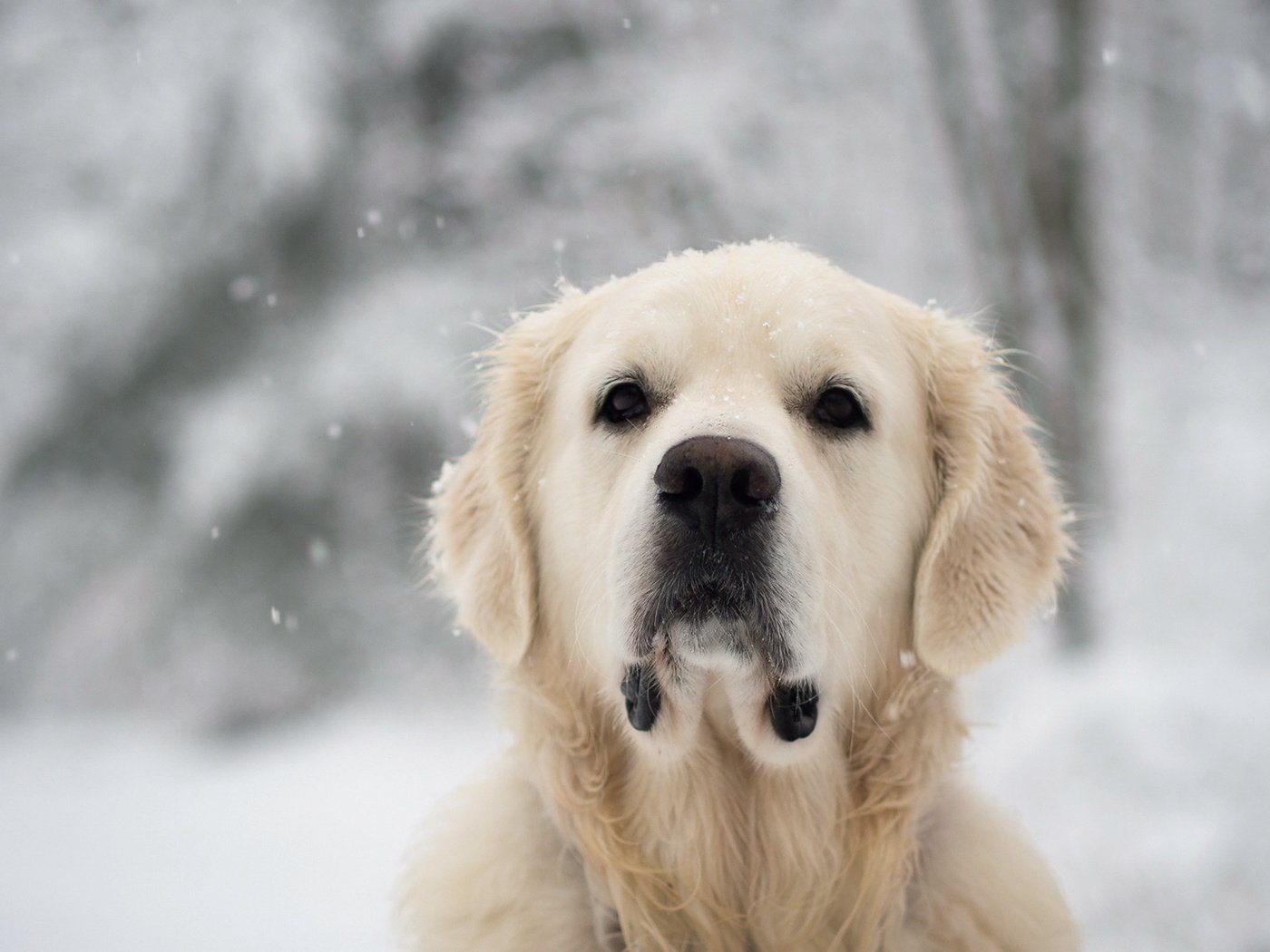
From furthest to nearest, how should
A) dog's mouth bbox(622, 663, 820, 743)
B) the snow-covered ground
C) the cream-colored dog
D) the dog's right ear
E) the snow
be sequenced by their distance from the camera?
the snow
the snow-covered ground
the dog's right ear
the cream-colored dog
dog's mouth bbox(622, 663, 820, 743)

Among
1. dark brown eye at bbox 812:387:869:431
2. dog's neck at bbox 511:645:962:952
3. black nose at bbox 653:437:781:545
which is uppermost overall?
dark brown eye at bbox 812:387:869:431

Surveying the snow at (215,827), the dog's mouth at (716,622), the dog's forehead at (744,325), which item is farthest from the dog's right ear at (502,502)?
the snow at (215,827)

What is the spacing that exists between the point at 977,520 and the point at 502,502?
53.2 inches

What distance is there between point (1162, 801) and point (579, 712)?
13.0 ft

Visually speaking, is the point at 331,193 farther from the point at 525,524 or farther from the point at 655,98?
the point at 525,524

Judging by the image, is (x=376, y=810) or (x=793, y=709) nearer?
(x=793, y=709)

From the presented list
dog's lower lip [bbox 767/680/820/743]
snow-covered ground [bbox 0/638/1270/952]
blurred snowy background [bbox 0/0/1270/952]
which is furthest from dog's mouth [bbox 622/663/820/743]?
blurred snowy background [bbox 0/0/1270/952]

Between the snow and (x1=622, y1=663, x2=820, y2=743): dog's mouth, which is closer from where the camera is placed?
(x1=622, y1=663, x2=820, y2=743): dog's mouth

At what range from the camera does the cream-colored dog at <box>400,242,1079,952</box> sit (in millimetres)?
2312

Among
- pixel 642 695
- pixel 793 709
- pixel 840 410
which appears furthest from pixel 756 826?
pixel 840 410

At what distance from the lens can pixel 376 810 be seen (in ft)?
18.9

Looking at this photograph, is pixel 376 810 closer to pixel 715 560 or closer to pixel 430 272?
pixel 430 272

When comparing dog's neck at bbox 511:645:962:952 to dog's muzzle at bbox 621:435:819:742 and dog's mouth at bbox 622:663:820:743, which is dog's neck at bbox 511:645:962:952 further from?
dog's muzzle at bbox 621:435:819:742

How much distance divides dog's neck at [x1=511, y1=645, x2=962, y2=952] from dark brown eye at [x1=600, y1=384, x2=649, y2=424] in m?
0.75
